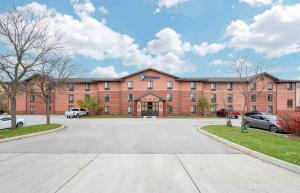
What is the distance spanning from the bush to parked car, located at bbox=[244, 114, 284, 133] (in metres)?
1.37

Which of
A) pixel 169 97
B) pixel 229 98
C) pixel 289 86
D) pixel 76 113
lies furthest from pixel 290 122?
pixel 289 86

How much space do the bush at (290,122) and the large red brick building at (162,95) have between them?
33476 mm

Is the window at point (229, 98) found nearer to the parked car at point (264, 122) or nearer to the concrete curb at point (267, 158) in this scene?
the parked car at point (264, 122)

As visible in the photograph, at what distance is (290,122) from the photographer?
18.2 metres

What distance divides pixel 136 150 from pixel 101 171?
4.02m

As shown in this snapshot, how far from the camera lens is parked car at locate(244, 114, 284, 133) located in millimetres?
21053

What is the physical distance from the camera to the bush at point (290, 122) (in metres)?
17.6

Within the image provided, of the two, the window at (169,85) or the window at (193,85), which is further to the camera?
the window at (193,85)

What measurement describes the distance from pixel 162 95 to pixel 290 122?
120 ft

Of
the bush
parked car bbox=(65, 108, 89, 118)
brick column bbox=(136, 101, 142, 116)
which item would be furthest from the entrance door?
the bush

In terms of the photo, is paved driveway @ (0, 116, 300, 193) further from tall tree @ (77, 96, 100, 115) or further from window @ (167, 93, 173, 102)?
window @ (167, 93, 173, 102)

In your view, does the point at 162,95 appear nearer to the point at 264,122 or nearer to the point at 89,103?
the point at 89,103

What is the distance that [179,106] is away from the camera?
54531mm

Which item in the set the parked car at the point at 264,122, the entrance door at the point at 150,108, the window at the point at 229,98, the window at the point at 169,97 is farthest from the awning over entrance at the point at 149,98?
the parked car at the point at 264,122
